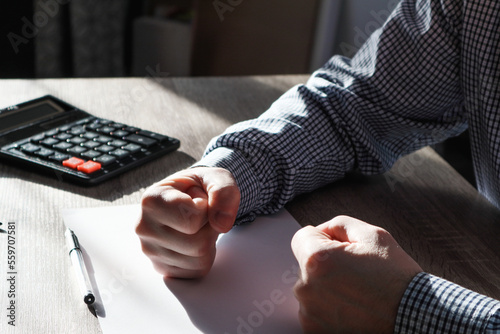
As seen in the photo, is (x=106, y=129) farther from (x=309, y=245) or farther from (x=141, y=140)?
(x=309, y=245)

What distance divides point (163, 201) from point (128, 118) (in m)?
0.36

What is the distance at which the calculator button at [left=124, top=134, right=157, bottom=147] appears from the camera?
0.79 m

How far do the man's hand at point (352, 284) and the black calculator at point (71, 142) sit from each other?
12.3 inches

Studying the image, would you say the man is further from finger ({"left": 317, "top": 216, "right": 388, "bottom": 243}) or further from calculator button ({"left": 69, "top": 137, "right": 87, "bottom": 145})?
A: calculator button ({"left": 69, "top": 137, "right": 87, "bottom": 145})

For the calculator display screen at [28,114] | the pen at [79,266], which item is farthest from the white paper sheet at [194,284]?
the calculator display screen at [28,114]

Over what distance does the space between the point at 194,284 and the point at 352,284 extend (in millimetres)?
151

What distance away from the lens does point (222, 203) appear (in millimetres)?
575

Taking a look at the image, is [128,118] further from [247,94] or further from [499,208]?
[499,208]

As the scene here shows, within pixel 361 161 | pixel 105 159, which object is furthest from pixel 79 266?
pixel 361 161

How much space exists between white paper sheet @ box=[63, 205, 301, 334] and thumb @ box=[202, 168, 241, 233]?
A: 2.0 inches

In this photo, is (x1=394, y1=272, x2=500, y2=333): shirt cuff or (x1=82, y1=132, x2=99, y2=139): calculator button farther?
(x1=82, y1=132, x2=99, y2=139): calculator button

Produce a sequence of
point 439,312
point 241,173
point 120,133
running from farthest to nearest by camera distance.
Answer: point 120,133 < point 241,173 < point 439,312

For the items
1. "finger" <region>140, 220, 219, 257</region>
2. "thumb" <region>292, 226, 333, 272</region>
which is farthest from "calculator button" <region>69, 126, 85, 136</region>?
"thumb" <region>292, 226, 333, 272</region>

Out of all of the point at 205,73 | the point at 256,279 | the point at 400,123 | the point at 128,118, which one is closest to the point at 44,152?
the point at 128,118
